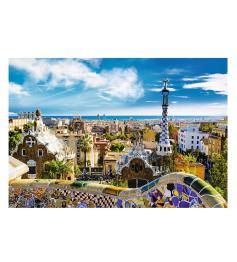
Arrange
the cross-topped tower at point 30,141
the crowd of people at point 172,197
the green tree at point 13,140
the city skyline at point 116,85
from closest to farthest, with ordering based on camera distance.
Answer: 1. the crowd of people at point 172,197
2. the city skyline at point 116,85
3. the green tree at point 13,140
4. the cross-topped tower at point 30,141

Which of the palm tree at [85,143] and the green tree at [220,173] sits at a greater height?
the palm tree at [85,143]

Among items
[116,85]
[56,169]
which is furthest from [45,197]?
[116,85]

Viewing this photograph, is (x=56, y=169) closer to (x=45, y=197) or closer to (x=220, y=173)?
(x=45, y=197)

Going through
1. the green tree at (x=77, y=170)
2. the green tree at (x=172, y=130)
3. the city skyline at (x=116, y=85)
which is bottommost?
the green tree at (x=77, y=170)

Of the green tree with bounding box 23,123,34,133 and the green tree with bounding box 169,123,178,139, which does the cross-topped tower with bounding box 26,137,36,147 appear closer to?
the green tree with bounding box 23,123,34,133

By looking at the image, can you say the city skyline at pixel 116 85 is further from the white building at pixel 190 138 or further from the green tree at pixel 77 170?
the green tree at pixel 77 170

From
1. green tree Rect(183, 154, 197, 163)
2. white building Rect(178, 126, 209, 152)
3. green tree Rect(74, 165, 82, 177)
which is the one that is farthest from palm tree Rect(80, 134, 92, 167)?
green tree Rect(183, 154, 197, 163)

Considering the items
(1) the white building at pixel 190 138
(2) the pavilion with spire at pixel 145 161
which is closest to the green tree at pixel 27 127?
(2) the pavilion with spire at pixel 145 161
